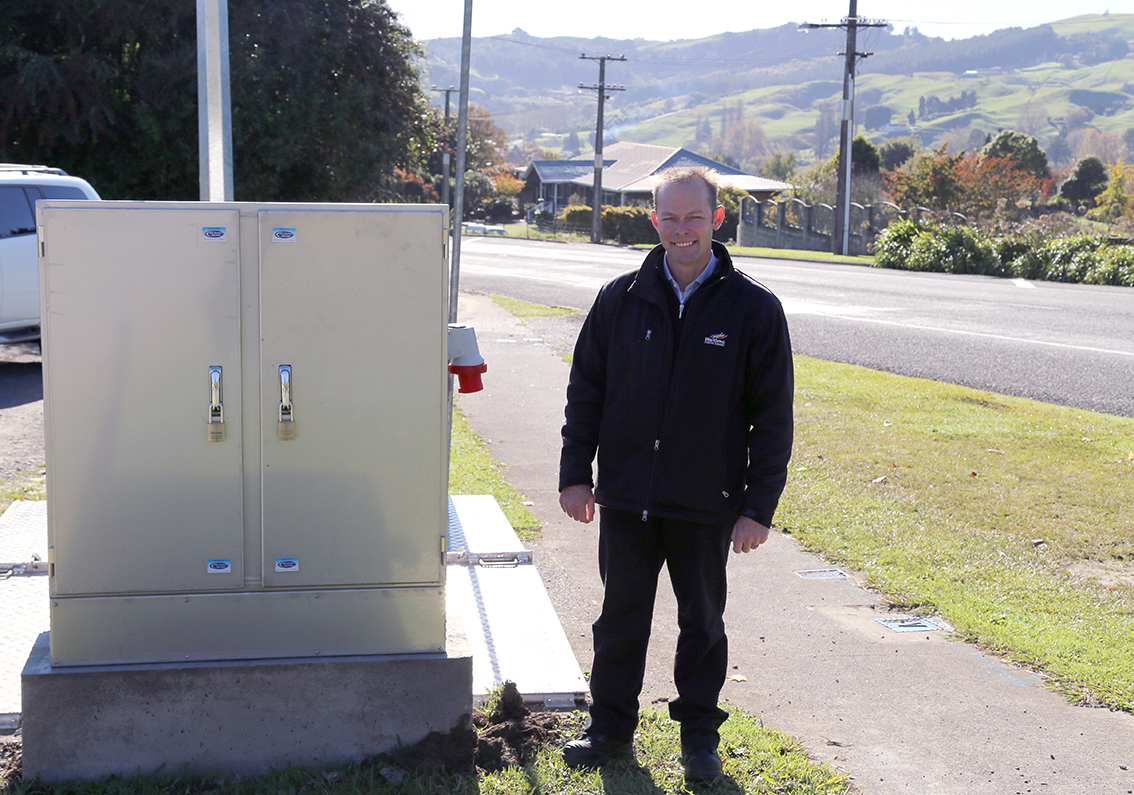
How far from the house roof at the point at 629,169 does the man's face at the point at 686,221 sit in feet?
223

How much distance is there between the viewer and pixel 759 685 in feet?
13.5

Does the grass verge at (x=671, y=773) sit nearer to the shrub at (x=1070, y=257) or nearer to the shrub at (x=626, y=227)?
the shrub at (x=1070, y=257)

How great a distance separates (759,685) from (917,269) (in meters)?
26.9

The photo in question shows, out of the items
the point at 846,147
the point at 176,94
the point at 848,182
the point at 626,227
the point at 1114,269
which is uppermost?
the point at 846,147

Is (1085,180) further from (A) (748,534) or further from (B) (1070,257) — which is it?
(A) (748,534)

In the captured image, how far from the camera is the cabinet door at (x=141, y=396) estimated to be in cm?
312

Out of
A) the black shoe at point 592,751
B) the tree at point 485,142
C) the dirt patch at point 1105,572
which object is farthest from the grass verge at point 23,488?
the tree at point 485,142

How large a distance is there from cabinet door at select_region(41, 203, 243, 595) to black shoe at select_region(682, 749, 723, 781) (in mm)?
1562

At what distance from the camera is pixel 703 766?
3309mm

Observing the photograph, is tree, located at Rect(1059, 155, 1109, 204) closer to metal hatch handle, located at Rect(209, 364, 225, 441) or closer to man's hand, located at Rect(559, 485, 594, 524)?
man's hand, located at Rect(559, 485, 594, 524)

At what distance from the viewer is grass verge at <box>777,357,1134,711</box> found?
4.63 metres

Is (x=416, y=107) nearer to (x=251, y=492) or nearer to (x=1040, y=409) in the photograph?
(x=1040, y=409)

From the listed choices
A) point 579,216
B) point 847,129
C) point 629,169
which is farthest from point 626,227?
point 629,169

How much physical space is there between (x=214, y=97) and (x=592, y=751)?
3.47 meters
